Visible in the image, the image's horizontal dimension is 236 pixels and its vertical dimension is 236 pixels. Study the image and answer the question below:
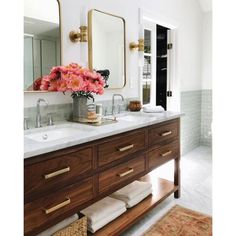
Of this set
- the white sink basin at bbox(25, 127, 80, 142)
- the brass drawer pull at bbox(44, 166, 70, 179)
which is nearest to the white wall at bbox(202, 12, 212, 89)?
the white sink basin at bbox(25, 127, 80, 142)

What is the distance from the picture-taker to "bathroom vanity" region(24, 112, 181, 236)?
135 centimetres

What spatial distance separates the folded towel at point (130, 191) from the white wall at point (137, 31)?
0.88 metres

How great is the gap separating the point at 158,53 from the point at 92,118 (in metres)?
2.39

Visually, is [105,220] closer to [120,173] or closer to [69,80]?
[120,173]

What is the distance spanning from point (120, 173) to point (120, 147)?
0.61 ft

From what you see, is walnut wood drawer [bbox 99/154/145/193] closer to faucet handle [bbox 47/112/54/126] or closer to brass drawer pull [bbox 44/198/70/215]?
brass drawer pull [bbox 44/198/70/215]

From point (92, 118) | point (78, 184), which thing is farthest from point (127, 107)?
point (78, 184)

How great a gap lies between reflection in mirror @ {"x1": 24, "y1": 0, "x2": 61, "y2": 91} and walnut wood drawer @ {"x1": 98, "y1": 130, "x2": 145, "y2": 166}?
71 centimetres

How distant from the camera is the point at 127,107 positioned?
296cm

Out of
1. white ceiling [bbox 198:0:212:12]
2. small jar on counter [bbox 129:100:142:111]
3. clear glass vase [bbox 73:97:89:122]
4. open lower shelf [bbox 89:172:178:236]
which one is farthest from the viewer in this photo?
white ceiling [bbox 198:0:212:12]

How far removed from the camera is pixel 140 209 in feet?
7.39

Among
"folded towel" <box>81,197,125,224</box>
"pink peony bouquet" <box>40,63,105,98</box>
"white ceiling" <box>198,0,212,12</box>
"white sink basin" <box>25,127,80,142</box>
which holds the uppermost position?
"white ceiling" <box>198,0,212,12</box>

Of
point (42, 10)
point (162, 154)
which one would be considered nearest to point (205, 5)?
point (162, 154)
